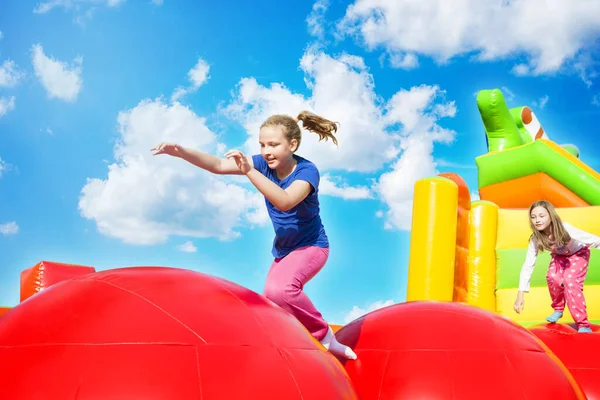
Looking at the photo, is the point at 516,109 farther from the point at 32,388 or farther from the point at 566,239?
the point at 32,388

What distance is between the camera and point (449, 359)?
9.18ft

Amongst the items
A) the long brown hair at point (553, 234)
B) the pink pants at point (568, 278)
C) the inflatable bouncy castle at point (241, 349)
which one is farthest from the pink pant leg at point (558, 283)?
the inflatable bouncy castle at point (241, 349)

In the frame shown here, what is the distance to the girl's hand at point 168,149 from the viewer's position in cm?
287

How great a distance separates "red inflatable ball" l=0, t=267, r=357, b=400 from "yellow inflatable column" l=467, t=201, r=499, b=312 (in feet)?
16.4

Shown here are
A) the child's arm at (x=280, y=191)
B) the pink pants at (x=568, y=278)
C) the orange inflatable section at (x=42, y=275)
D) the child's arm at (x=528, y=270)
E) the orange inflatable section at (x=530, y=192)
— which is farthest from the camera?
the orange inflatable section at (x=530, y=192)

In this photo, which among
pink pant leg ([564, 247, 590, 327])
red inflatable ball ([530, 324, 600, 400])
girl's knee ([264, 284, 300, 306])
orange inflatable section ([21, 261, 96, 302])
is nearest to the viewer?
girl's knee ([264, 284, 300, 306])

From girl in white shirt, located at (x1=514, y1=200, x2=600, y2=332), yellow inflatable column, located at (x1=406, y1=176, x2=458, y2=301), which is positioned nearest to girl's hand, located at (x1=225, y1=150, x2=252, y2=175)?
girl in white shirt, located at (x1=514, y1=200, x2=600, y2=332)

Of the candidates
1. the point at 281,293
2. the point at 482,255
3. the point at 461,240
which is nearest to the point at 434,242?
the point at 461,240

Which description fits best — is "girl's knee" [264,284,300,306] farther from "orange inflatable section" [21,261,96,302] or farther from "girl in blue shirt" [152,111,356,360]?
"orange inflatable section" [21,261,96,302]

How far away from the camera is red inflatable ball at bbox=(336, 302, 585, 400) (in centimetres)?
272

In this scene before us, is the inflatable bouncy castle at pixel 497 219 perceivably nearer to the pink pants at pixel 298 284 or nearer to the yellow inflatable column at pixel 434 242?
the yellow inflatable column at pixel 434 242

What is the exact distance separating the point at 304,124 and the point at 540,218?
272 centimetres

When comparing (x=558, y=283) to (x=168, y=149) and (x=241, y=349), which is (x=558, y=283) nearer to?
(x=168, y=149)

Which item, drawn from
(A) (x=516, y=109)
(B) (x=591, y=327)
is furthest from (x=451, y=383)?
(A) (x=516, y=109)
